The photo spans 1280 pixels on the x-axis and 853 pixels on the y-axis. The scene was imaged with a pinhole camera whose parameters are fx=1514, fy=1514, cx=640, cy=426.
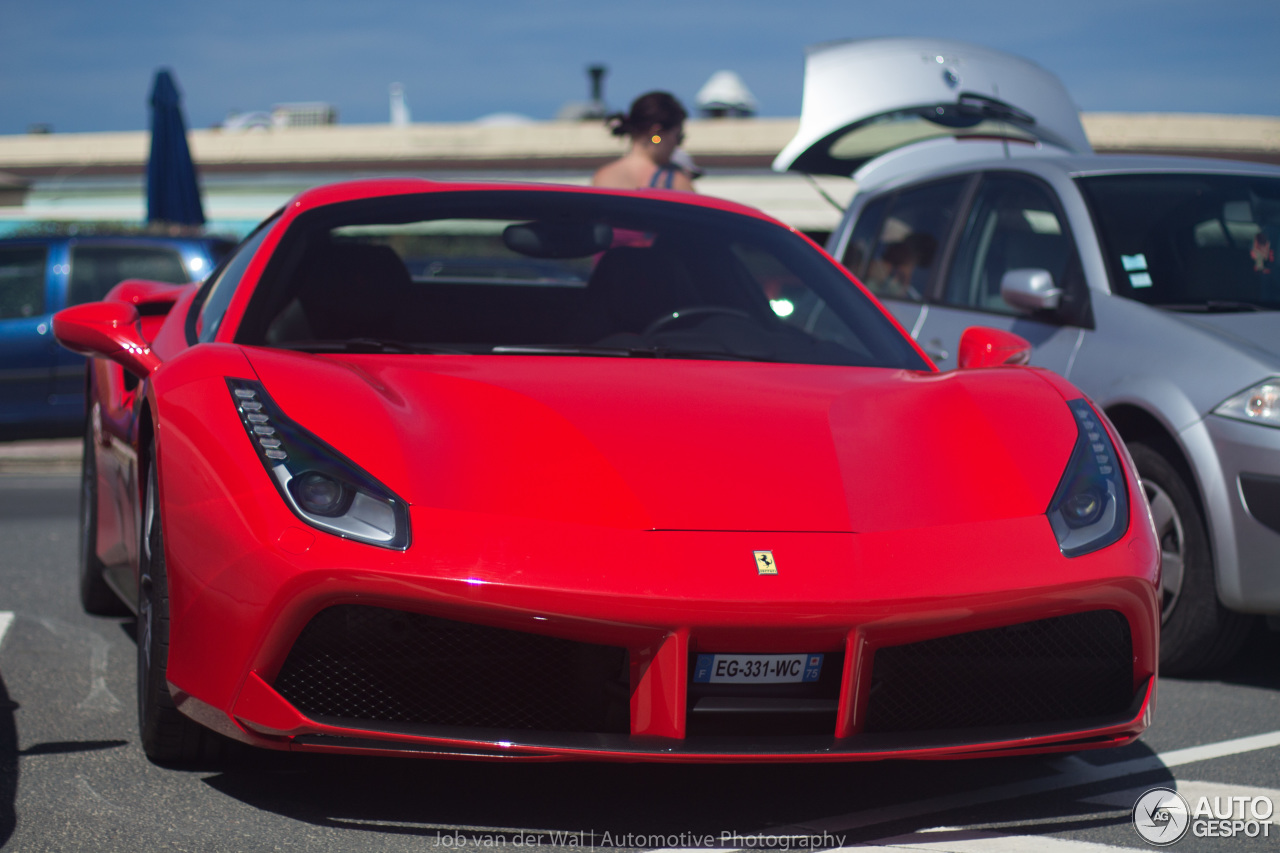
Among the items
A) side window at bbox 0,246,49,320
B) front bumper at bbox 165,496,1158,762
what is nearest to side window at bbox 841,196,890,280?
front bumper at bbox 165,496,1158,762

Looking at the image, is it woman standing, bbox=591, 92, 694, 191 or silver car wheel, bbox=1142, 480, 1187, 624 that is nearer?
silver car wheel, bbox=1142, 480, 1187, 624

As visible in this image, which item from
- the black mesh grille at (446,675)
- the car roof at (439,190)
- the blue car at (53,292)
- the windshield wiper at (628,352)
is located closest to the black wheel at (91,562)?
the car roof at (439,190)

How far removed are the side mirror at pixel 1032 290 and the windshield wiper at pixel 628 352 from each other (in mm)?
1680

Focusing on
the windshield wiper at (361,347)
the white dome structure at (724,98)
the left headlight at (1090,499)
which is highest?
the windshield wiper at (361,347)

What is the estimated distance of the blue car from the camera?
32.3 feet

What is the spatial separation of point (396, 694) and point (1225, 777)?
1.88 m

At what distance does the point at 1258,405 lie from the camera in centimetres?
412

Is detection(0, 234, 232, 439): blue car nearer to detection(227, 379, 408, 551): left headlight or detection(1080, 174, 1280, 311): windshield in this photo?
detection(1080, 174, 1280, 311): windshield

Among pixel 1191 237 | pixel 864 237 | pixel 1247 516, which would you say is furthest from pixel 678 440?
pixel 864 237

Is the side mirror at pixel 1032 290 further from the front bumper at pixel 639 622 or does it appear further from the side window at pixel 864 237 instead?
the front bumper at pixel 639 622

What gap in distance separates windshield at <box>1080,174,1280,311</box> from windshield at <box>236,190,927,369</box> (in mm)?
1315

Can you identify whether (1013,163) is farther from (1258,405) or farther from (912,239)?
(1258,405)

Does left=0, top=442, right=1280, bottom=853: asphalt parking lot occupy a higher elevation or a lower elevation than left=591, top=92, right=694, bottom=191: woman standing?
lower

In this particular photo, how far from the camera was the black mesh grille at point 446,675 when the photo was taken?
→ 2615mm
